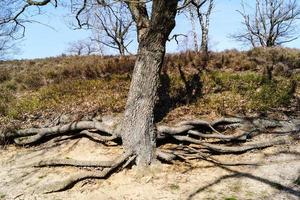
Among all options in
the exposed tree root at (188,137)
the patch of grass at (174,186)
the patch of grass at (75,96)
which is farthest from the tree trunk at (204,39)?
the patch of grass at (174,186)

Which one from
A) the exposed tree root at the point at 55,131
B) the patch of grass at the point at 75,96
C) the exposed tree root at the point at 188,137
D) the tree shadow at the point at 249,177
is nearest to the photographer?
the tree shadow at the point at 249,177

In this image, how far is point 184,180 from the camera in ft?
22.2

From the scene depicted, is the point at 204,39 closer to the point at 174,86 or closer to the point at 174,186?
the point at 174,86

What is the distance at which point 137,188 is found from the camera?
6613 millimetres

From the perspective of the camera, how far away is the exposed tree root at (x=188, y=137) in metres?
7.33

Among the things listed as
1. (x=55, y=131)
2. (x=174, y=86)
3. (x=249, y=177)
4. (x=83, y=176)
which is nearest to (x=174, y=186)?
(x=249, y=177)

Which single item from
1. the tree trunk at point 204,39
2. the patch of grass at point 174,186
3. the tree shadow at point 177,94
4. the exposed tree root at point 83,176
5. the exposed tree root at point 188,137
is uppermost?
the tree trunk at point 204,39

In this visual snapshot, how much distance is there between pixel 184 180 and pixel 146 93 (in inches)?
73.8

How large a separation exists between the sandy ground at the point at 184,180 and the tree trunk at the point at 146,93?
0.45 meters

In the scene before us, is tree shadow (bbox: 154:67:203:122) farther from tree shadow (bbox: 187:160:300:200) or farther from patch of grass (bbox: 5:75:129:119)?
tree shadow (bbox: 187:160:300:200)

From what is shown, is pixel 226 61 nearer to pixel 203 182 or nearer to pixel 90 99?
pixel 90 99

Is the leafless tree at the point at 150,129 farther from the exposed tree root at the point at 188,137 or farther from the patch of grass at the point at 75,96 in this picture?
the patch of grass at the point at 75,96

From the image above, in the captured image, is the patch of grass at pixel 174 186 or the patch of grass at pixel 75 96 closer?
the patch of grass at pixel 174 186

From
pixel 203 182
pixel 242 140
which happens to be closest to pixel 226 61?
pixel 242 140
